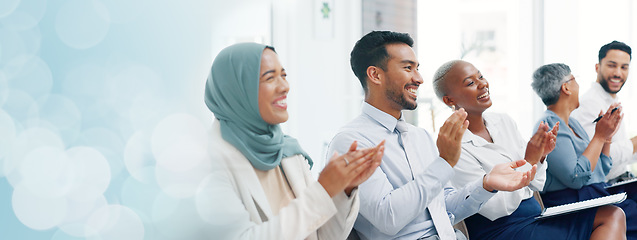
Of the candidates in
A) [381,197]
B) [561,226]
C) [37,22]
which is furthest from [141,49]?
[561,226]

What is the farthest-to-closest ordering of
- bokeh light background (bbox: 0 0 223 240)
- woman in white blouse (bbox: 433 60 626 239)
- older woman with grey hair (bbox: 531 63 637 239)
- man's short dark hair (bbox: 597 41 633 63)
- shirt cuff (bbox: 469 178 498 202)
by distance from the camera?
man's short dark hair (bbox: 597 41 633 63) → older woman with grey hair (bbox: 531 63 637 239) → woman in white blouse (bbox: 433 60 626 239) → shirt cuff (bbox: 469 178 498 202) → bokeh light background (bbox: 0 0 223 240)

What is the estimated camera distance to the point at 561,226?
91.7 inches

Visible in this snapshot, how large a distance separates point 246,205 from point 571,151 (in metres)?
1.80

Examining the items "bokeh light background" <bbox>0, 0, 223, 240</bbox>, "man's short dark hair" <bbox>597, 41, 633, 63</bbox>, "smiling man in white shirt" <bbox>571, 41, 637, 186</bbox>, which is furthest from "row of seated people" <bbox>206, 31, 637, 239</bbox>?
"man's short dark hair" <bbox>597, 41, 633, 63</bbox>

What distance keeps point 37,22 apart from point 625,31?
4973 millimetres

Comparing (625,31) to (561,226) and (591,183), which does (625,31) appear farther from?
(561,226)

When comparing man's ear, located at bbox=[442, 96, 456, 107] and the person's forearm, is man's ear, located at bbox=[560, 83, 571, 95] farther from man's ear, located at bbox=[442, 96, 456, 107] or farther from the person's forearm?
man's ear, located at bbox=[442, 96, 456, 107]

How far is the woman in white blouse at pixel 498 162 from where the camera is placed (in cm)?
228

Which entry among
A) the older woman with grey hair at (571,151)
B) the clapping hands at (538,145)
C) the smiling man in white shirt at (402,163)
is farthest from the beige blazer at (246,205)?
the older woman with grey hair at (571,151)

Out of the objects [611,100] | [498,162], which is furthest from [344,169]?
[611,100]

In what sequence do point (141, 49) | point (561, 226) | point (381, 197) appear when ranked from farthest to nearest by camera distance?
point (561, 226) < point (141, 49) < point (381, 197)

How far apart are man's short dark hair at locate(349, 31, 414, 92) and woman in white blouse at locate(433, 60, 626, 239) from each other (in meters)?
0.44

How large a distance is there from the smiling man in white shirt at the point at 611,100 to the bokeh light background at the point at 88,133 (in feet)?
7.54

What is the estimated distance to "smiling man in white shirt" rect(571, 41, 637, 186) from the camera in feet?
10.5
